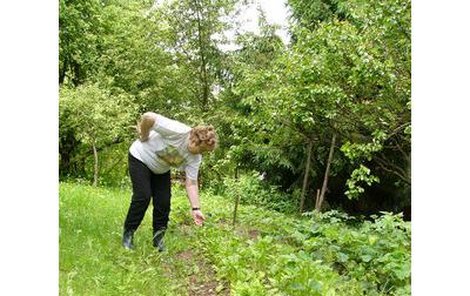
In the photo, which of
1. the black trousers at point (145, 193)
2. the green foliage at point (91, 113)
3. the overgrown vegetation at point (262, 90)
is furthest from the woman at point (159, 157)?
the green foliage at point (91, 113)

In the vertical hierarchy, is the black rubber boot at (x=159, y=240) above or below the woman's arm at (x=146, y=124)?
below

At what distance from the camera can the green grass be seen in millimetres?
3987

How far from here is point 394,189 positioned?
14141mm

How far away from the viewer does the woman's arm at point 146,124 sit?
5.07m

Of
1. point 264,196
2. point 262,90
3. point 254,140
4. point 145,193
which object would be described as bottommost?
point 264,196

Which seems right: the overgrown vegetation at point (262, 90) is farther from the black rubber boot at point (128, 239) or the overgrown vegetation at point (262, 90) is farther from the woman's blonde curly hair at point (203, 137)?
the black rubber boot at point (128, 239)

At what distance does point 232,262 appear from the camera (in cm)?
448

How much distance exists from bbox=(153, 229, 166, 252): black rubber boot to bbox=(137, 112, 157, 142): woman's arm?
0.94 metres

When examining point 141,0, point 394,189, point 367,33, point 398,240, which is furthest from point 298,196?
point 141,0

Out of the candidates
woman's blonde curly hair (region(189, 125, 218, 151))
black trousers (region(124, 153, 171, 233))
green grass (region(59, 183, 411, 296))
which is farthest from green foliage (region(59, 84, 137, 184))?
woman's blonde curly hair (region(189, 125, 218, 151))

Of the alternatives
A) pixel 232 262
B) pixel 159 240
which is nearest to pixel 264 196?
pixel 159 240

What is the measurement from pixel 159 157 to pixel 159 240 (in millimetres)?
864

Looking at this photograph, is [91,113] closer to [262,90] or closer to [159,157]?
[262,90]
